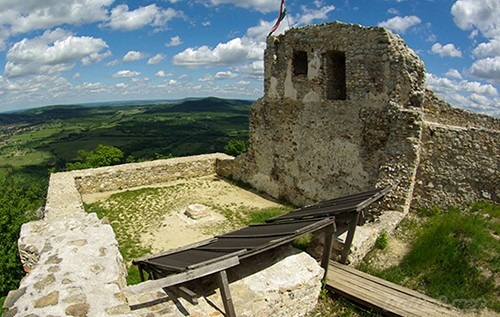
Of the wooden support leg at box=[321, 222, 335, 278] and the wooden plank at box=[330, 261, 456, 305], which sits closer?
the wooden plank at box=[330, 261, 456, 305]

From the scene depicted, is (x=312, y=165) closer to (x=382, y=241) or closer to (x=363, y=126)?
(x=363, y=126)

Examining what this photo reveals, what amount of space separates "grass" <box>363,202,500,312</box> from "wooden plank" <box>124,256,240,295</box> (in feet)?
12.4

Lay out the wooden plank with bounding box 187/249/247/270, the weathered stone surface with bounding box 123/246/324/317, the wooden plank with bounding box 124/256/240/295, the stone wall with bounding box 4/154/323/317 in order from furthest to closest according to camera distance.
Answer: the weathered stone surface with bounding box 123/246/324/317 → the wooden plank with bounding box 187/249/247/270 → the wooden plank with bounding box 124/256/240/295 → the stone wall with bounding box 4/154/323/317

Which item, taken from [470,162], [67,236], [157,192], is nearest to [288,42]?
[470,162]

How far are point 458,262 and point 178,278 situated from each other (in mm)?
5138

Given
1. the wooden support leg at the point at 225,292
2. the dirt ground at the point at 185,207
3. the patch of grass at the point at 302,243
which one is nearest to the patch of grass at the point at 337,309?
the patch of grass at the point at 302,243

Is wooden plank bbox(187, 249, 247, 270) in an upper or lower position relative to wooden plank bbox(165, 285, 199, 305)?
upper

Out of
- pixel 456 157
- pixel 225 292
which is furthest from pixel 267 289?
pixel 456 157

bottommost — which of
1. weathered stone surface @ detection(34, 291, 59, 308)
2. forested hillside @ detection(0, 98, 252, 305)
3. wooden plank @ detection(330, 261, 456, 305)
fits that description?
forested hillside @ detection(0, 98, 252, 305)

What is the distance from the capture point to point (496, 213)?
24.3 feet

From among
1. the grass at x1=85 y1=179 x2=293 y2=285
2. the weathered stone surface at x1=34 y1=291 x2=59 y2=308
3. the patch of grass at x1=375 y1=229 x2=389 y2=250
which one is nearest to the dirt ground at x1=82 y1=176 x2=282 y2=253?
the grass at x1=85 y1=179 x2=293 y2=285

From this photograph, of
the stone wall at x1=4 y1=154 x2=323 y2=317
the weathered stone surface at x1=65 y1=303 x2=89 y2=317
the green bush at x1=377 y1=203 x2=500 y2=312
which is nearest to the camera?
the weathered stone surface at x1=65 y1=303 x2=89 y2=317

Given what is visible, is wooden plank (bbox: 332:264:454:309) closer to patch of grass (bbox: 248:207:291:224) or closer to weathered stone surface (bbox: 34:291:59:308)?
weathered stone surface (bbox: 34:291:59:308)

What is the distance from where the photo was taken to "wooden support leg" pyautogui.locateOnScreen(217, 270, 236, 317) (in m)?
4.48
